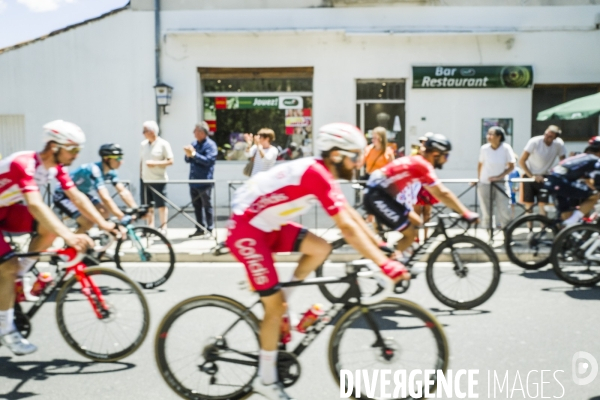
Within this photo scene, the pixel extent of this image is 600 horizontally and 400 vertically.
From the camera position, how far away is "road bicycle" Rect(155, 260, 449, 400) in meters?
3.96

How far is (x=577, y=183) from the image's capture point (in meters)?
8.23

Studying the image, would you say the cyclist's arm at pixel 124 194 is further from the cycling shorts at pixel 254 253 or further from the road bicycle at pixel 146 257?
the cycling shorts at pixel 254 253


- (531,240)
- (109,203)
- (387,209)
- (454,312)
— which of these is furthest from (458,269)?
(109,203)

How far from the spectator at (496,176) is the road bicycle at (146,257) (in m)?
5.06

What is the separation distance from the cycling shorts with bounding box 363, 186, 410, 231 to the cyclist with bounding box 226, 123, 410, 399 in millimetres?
2395

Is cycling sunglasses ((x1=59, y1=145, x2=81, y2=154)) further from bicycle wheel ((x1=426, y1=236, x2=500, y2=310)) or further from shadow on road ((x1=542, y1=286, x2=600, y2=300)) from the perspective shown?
shadow on road ((x1=542, y1=286, x2=600, y2=300))

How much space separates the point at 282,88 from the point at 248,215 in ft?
38.9

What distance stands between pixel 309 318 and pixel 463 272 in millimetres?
3045

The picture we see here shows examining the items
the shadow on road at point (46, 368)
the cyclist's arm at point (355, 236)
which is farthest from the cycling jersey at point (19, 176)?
the cyclist's arm at point (355, 236)

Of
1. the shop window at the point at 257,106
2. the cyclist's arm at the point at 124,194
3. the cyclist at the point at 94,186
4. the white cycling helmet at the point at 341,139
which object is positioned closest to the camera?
the white cycling helmet at the point at 341,139

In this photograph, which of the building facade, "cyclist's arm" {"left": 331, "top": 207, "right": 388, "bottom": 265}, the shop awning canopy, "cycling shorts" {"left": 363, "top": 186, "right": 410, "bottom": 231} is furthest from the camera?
the building facade

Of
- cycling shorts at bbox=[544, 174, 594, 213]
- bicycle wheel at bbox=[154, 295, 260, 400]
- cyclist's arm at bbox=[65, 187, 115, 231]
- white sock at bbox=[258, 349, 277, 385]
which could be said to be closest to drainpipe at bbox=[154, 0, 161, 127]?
cycling shorts at bbox=[544, 174, 594, 213]

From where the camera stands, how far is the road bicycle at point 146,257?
777cm

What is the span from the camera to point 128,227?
751 cm
